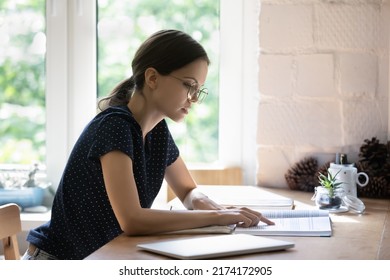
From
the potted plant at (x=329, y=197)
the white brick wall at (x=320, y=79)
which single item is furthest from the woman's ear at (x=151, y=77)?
the white brick wall at (x=320, y=79)

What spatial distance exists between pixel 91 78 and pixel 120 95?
2.42 feet

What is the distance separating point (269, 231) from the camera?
49.9 inches

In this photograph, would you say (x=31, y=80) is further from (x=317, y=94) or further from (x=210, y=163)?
(x=317, y=94)

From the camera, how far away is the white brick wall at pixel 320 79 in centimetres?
195

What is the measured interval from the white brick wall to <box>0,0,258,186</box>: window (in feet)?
0.52

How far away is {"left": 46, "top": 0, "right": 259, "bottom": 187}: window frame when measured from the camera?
2.17 m

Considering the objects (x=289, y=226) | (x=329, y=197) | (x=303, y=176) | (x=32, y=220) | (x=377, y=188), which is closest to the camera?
(x=289, y=226)

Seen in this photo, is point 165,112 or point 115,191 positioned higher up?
point 165,112

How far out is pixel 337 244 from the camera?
121 cm

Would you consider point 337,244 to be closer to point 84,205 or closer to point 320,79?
point 84,205

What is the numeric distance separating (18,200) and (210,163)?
62 cm

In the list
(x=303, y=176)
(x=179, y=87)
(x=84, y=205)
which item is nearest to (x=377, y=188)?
(x=303, y=176)

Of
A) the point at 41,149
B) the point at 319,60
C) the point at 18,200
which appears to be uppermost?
the point at 319,60
